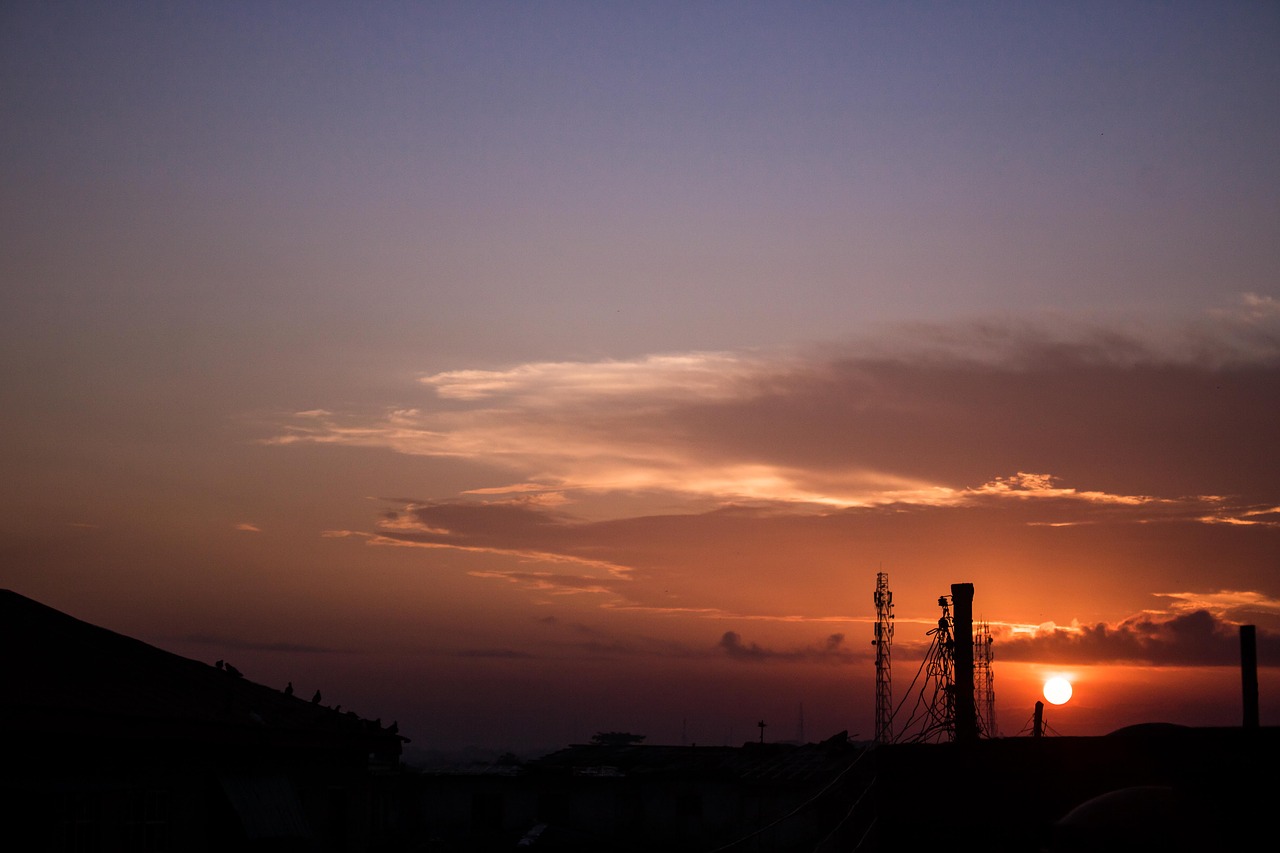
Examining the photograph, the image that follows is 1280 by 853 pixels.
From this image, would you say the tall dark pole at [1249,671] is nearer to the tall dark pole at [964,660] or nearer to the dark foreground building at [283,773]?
the dark foreground building at [283,773]

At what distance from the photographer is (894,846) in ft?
95.9

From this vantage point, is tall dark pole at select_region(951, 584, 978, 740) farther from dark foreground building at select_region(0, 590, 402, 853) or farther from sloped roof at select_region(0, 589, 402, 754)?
sloped roof at select_region(0, 589, 402, 754)

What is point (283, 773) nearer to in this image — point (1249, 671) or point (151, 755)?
point (151, 755)

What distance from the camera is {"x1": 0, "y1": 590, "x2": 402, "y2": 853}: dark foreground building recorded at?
845 inches

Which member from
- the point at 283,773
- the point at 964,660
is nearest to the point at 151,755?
the point at 283,773

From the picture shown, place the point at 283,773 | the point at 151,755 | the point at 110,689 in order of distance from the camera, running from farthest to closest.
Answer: the point at 283,773 → the point at 110,689 → the point at 151,755

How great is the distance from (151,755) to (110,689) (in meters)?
1.79

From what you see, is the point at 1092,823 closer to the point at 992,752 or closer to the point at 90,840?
the point at 992,752

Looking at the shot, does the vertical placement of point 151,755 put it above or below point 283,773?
above

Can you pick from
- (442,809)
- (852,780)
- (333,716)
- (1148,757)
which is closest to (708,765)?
(852,780)

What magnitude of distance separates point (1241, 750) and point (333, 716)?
2586 cm

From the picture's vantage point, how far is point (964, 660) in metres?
35.6

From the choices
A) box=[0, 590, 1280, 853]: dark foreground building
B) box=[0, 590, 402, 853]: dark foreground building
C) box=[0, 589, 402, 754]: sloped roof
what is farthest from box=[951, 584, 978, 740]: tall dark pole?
box=[0, 589, 402, 754]: sloped roof

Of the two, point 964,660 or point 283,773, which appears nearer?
point 283,773
